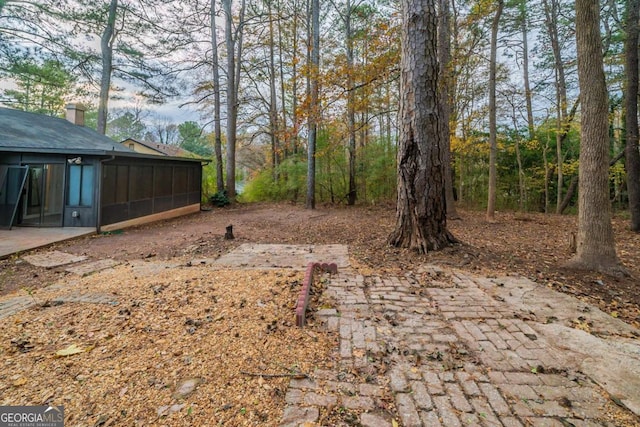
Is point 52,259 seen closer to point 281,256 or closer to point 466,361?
point 281,256

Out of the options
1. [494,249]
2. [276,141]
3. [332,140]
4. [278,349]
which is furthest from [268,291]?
[276,141]

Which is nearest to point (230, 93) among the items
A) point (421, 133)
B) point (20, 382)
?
point (421, 133)

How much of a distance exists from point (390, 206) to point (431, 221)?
22.0 ft

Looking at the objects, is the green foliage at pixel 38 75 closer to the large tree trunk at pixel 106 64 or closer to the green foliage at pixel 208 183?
the large tree trunk at pixel 106 64

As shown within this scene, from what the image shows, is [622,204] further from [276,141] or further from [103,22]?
[103,22]

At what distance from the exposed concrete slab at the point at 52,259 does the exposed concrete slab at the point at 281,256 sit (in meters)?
2.50

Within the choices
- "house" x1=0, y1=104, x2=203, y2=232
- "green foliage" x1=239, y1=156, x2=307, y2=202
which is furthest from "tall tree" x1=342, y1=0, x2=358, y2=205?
"house" x1=0, y1=104, x2=203, y2=232

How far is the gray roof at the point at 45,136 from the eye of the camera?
699 cm

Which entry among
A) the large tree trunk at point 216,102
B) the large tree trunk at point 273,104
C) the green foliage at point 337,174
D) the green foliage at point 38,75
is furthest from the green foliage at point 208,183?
the green foliage at point 38,75

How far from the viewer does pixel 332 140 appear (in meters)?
10.2

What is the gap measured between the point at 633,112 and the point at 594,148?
486 centimetres

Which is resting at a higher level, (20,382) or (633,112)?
(633,112)

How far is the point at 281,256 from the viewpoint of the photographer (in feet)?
15.7

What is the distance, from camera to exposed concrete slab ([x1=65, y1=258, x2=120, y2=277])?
4.29m
